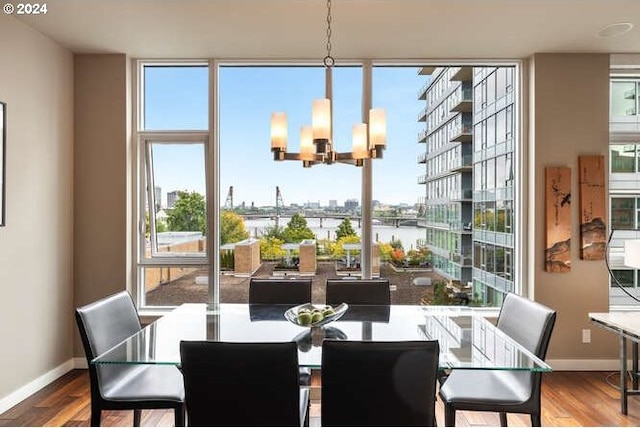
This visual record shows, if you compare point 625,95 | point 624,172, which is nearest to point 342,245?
point 624,172

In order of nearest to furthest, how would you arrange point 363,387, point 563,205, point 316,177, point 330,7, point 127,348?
point 363,387 < point 127,348 < point 330,7 < point 563,205 < point 316,177

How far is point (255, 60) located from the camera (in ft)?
13.1

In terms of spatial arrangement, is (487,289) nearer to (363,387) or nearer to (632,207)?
(632,207)

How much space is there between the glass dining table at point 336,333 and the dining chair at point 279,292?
112mm

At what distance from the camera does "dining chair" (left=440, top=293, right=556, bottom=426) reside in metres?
2.21

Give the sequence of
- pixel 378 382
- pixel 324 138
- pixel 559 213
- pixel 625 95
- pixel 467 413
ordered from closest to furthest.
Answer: pixel 378 382 → pixel 324 138 → pixel 467 413 → pixel 559 213 → pixel 625 95

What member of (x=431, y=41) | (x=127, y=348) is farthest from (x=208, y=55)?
(x=127, y=348)

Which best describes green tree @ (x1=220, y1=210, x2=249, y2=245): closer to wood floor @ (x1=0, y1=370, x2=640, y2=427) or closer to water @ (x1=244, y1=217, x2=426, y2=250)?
water @ (x1=244, y1=217, x2=426, y2=250)

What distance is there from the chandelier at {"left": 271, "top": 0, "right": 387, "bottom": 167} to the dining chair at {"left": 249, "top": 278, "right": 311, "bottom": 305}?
1.04m

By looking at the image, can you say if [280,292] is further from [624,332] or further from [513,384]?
[624,332]

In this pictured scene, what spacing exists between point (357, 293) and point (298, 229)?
114 cm

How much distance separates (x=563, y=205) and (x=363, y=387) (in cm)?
294

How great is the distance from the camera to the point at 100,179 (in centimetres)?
386

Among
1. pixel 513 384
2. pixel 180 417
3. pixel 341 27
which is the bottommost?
pixel 180 417
